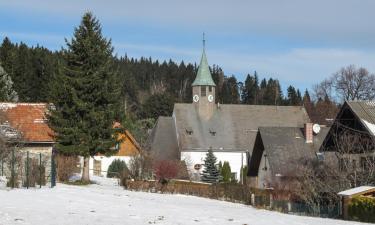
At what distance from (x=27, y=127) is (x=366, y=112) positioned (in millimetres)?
24127

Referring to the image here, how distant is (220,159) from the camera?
69375 millimetres

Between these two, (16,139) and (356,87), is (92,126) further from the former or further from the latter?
(356,87)

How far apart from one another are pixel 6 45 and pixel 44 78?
994 cm

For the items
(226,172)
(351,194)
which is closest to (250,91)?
(226,172)

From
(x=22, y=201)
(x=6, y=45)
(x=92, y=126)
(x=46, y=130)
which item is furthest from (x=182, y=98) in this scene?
(x=22, y=201)

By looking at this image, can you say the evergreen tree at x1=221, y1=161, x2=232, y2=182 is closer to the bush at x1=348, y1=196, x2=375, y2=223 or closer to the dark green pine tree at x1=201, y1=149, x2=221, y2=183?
the dark green pine tree at x1=201, y1=149, x2=221, y2=183

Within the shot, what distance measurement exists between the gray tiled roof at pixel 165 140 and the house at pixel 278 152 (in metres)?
18.1

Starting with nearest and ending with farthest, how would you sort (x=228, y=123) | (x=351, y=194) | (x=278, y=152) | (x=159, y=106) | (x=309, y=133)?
(x=351, y=194)
(x=278, y=152)
(x=309, y=133)
(x=228, y=123)
(x=159, y=106)

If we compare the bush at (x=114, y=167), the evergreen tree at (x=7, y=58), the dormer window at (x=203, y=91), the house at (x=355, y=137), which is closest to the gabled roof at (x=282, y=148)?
the house at (x=355, y=137)

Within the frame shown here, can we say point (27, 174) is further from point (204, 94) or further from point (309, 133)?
point (204, 94)

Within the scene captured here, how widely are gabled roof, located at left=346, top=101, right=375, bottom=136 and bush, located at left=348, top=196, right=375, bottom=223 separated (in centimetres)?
700

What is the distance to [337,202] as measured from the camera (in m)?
29.9

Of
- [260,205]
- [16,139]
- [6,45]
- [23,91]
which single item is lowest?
[260,205]

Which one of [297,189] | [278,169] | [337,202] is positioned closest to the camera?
[337,202]
